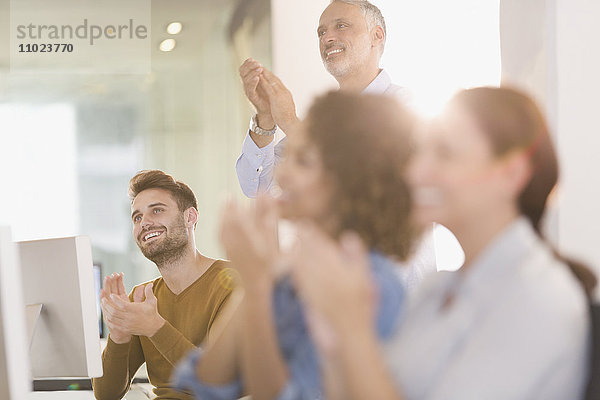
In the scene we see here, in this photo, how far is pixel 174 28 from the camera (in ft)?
14.9

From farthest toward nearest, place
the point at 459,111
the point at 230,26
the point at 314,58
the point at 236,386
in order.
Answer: the point at 230,26, the point at 314,58, the point at 236,386, the point at 459,111

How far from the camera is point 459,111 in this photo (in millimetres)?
1014

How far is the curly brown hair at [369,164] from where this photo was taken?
39.0 inches

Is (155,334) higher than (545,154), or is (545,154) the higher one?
(545,154)

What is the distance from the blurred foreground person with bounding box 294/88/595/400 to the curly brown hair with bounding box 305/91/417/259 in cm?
3

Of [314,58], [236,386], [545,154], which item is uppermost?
[314,58]

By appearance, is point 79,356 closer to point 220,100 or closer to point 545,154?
point 545,154

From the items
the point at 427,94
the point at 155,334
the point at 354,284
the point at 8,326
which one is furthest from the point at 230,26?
the point at 354,284

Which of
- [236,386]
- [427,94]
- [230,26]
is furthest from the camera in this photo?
[230,26]

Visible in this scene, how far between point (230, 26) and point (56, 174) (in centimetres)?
129

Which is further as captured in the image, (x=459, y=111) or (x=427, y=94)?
(x=427, y=94)

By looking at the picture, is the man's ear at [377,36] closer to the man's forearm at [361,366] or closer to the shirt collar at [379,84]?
the shirt collar at [379,84]

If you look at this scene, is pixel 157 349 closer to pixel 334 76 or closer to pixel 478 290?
pixel 334 76

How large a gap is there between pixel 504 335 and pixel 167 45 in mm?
3876
